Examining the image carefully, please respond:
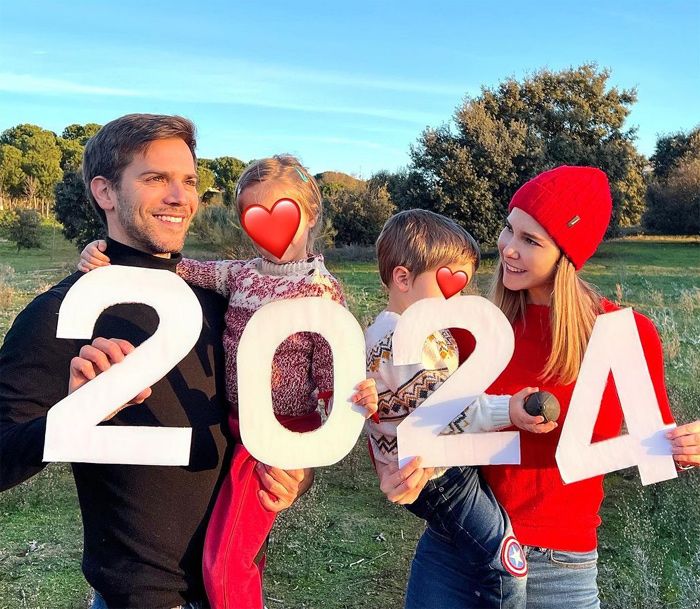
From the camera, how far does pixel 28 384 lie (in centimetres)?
181

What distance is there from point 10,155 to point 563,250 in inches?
1180

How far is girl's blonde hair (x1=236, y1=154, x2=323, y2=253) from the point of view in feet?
7.23

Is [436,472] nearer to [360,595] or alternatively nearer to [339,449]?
[339,449]

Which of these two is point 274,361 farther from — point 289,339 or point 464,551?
point 464,551

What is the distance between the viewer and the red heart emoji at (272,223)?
208 cm

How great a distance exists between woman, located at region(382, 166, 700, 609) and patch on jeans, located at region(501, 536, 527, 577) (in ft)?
0.18

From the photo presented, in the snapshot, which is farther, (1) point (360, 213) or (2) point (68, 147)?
(2) point (68, 147)

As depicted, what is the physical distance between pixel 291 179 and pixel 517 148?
525 inches

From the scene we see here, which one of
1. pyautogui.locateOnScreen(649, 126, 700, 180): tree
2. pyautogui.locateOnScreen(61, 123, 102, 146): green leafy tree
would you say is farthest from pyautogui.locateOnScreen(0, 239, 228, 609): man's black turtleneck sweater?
pyautogui.locateOnScreen(61, 123, 102, 146): green leafy tree

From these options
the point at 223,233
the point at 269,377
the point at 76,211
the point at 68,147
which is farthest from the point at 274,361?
the point at 68,147

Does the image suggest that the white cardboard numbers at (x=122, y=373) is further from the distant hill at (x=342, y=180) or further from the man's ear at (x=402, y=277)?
the distant hill at (x=342, y=180)

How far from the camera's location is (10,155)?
2741 centimetres

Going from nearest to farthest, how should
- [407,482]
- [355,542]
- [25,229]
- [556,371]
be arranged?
[407,482] → [556,371] → [355,542] → [25,229]

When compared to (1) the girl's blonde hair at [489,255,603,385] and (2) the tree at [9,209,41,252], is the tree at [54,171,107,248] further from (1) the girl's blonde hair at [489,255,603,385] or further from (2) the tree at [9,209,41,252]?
(1) the girl's blonde hair at [489,255,603,385]
